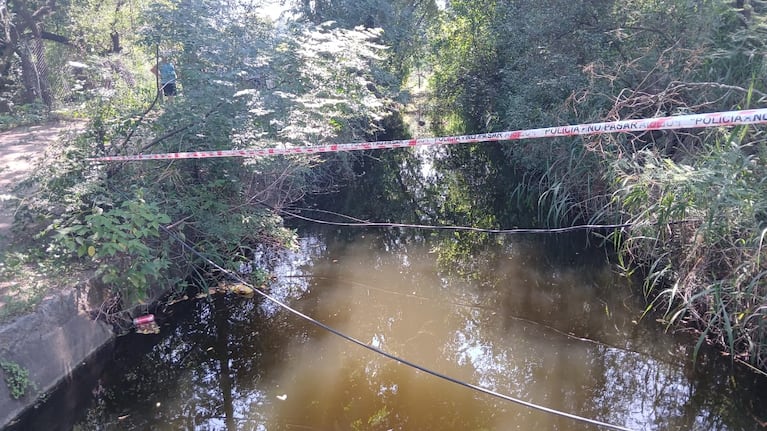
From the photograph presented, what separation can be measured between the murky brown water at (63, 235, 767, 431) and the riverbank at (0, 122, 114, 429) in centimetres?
37

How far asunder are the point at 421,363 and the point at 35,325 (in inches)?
120

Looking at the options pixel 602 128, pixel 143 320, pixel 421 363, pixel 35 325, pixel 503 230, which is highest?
pixel 602 128

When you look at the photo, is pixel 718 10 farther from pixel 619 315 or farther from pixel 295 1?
pixel 295 1

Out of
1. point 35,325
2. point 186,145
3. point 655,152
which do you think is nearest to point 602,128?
point 655,152

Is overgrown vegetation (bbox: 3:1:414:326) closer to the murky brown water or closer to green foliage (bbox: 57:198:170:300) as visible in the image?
green foliage (bbox: 57:198:170:300)

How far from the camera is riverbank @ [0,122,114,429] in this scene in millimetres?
3594

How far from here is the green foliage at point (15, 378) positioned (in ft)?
11.6

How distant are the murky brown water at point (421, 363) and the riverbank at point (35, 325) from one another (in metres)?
0.37

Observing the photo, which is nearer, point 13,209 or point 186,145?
point 13,209

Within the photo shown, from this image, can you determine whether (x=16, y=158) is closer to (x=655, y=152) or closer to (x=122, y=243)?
(x=122, y=243)

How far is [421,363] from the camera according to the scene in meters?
4.46

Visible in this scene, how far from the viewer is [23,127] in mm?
9633

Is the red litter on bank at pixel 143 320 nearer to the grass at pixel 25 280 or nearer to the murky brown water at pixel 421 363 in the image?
the murky brown water at pixel 421 363

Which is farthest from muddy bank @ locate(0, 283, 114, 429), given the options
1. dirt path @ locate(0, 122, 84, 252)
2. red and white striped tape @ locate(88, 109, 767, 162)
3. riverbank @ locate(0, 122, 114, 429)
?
red and white striped tape @ locate(88, 109, 767, 162)
